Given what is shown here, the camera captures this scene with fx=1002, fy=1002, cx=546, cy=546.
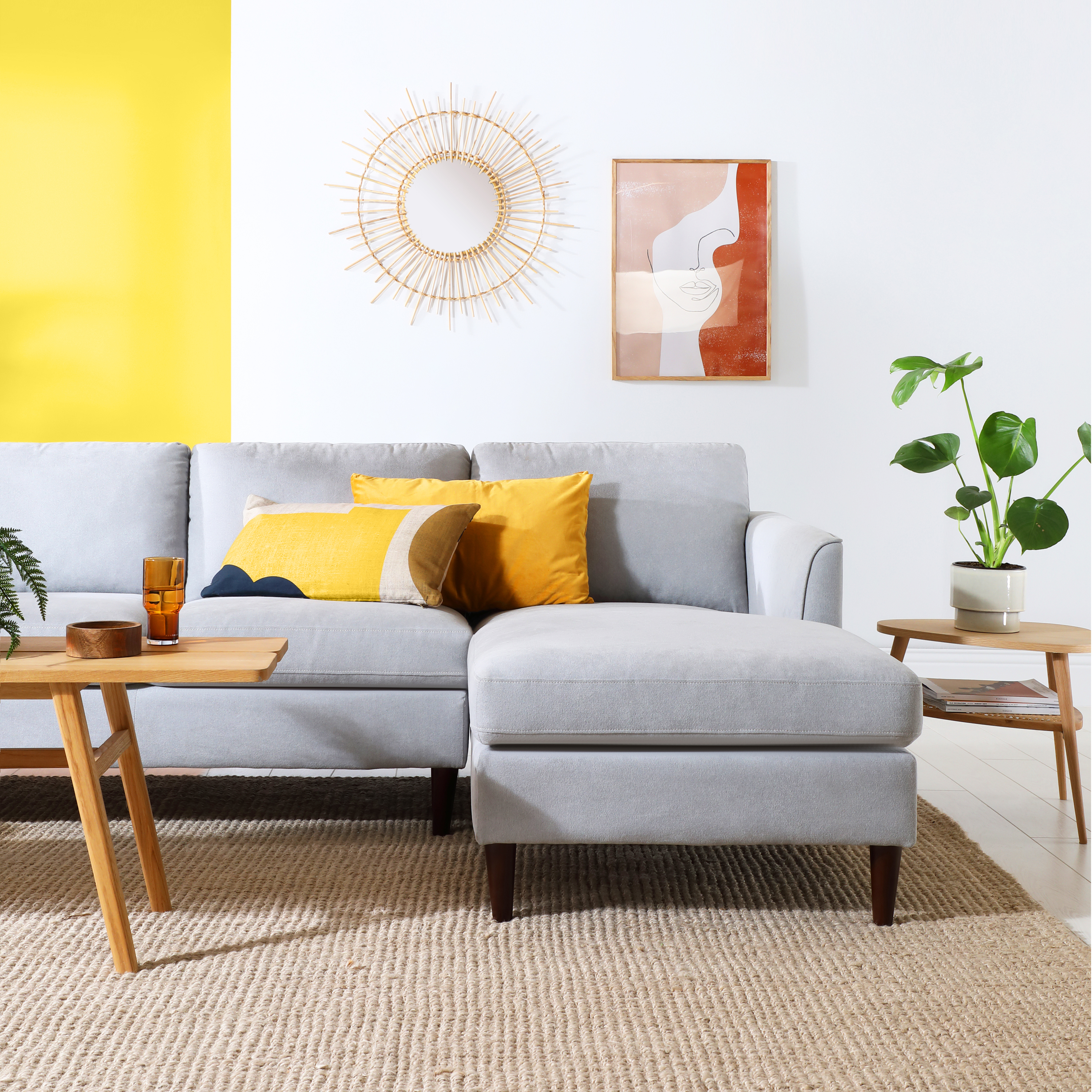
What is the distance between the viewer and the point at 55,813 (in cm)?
213

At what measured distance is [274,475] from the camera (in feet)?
8.30

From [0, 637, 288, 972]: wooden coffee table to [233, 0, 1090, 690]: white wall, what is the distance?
191cm

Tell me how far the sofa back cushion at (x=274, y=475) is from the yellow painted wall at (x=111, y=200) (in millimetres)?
931

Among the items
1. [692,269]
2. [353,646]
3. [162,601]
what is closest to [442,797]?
[353,646]

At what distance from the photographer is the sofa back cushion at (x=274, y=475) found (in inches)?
99.0

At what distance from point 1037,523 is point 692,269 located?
5.18 feet

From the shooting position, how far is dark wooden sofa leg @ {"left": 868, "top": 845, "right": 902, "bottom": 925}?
1.61 meters

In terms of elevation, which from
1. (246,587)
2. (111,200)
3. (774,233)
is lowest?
(246,587)

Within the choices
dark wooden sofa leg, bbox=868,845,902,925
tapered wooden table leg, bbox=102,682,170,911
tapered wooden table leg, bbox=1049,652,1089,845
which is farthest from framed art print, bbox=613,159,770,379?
tapered wooden table leg, bbox=102,682,170,911

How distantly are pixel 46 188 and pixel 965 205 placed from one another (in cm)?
314

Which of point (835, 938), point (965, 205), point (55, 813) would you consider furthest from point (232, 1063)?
point (965, 205)

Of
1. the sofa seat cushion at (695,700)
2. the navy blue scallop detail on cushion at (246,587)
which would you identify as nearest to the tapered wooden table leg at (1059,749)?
the sofa seat cushion at (695,700)

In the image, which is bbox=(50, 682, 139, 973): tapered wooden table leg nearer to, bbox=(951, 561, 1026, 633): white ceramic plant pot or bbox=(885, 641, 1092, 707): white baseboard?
bbox=(951, 561, 1026, 633): white ceramic plant pot

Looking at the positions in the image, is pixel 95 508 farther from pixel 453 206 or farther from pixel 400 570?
pixel 453 206
